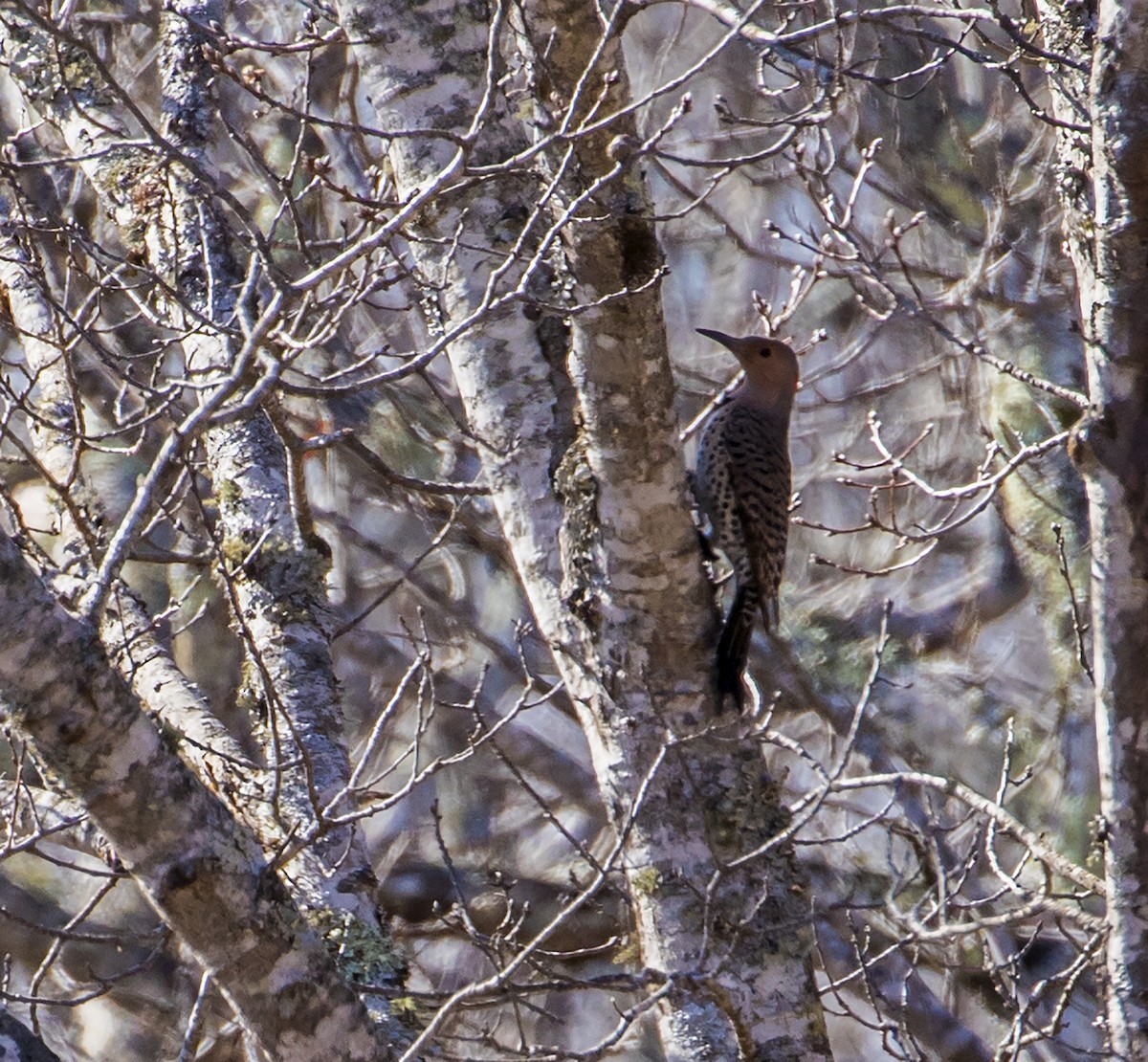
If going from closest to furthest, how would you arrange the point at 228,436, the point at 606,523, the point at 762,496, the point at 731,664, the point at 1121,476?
the point at 1121,476 → the point at 606,523 → the point at 731,664 → the point at 228,436 → the point at 762,496

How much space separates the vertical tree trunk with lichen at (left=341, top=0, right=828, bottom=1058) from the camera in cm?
328

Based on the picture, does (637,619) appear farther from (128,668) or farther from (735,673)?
(128,668)

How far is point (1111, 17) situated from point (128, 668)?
10.3ft

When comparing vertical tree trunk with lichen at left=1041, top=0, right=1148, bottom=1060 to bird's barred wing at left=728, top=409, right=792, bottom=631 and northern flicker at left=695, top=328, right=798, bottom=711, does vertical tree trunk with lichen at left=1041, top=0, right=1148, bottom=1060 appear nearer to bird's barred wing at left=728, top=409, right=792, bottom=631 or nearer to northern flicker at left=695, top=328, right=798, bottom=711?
northern flicker at left=695, top=328, right=798, bottom=711

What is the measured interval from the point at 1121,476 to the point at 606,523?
43.2 inches

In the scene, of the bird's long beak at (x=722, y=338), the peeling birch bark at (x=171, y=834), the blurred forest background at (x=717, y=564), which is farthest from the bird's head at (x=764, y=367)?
the peeling birch bark at (x=171, y=834)

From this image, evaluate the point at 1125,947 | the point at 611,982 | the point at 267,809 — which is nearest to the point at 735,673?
the point at 611,982

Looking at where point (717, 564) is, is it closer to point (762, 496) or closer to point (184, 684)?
point (762, 496)

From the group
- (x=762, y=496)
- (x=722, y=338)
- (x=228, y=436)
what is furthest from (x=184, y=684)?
(x=722, y=338)

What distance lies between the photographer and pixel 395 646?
28.1ft

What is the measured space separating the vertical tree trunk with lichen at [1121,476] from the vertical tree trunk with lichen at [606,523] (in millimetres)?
745

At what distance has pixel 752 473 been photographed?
190 inches

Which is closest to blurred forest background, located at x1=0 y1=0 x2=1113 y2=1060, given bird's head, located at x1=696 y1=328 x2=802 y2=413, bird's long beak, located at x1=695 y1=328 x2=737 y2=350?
bird's head, located at x1=696 y1=328 x2=802 y2=413

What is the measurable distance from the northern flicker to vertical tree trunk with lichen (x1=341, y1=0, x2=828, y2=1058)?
1.42 ft
